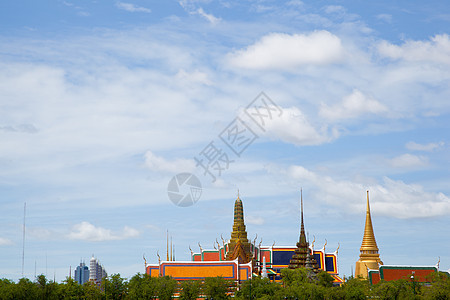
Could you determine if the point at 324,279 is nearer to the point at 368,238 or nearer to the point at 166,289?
the point at 368,238

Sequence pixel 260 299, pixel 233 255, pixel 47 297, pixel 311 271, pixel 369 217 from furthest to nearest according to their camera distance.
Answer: pixel 369 217 < pixel 233 255 < pixel 311 271 < pixel 47 297 < pixel 260 299

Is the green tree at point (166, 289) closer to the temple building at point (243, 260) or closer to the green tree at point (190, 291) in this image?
the green tree at point (190, 291)

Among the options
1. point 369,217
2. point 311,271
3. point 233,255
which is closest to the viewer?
point 311,271

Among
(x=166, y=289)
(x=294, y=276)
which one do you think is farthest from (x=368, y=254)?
(x=166, y=289)

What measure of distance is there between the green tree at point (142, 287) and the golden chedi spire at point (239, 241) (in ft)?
91.1

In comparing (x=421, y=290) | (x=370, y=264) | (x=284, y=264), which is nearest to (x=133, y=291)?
(x=421, y=290)

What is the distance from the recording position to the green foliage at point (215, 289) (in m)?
86.7

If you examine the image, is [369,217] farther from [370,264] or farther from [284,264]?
[284,264]

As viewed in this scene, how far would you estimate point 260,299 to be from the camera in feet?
262

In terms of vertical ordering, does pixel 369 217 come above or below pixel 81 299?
above

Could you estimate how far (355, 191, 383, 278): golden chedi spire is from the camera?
119 m

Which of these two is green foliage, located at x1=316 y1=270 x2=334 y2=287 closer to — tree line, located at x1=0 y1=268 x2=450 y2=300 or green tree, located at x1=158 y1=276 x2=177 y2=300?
tree line, located at x1=0 y1=268 x2=450 y2=300

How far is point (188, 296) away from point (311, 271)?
21156mm

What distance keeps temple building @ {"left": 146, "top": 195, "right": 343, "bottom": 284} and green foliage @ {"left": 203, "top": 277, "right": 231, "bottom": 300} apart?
10526mm
